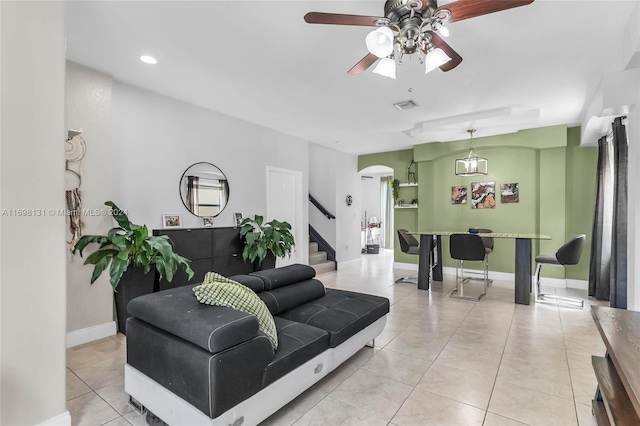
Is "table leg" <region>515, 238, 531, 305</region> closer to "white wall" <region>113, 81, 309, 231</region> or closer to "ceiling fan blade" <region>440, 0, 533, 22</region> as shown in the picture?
"ceiling fan blade" <region>440, 0, 533, 22</region>

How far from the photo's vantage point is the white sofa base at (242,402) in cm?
157

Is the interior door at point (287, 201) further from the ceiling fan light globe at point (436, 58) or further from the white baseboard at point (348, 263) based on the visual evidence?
the ceiling fan light globe at point (436, 58)

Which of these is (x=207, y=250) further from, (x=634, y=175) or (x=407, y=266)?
(x=407, y=266)

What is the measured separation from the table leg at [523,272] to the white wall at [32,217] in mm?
5022

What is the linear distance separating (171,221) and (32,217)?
220 centimetres

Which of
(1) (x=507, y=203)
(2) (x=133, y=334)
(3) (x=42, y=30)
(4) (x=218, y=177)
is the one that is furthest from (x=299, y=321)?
(1) (x=507, y=203)

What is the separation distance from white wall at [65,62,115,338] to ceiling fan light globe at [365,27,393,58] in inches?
114

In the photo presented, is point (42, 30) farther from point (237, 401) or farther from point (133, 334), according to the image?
point (237, 401)

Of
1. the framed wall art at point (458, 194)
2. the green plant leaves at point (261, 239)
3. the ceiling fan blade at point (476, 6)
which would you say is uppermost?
the ceiling fan blade at point (476, 6)

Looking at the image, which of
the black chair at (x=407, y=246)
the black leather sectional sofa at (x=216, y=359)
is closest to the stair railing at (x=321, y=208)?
the black chair at (x=407, y=246)

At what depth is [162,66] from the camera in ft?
10.2

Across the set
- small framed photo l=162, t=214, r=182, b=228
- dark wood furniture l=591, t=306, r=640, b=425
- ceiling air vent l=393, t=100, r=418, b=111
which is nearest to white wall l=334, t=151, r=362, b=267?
ceiling air vent l=393, t=100, r=418, b=111

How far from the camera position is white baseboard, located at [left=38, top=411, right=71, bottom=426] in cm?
174

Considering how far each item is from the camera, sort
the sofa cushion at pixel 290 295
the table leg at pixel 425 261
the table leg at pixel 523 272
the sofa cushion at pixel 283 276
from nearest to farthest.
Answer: the sofa cushion at pixel 290 295, the sofa cushion at pixel 283 276, the table leg at pixel 523 272, the table leg at pixel 425 261
